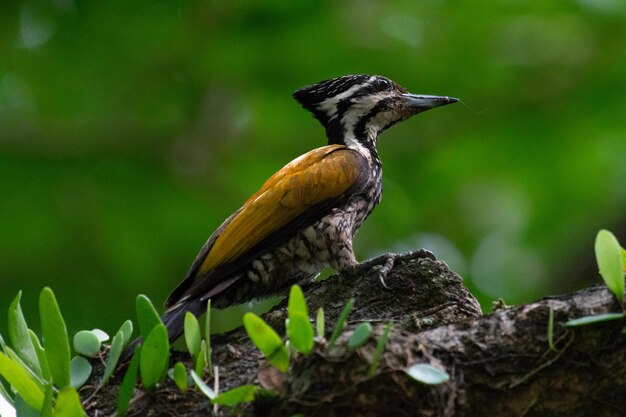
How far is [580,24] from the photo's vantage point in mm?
6719

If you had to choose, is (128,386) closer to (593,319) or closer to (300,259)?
(593,319)

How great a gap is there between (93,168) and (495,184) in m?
2.88

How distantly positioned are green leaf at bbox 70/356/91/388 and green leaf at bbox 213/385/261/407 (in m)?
0.79

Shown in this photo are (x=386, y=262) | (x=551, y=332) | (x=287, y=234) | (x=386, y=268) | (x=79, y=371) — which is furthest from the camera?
(x=287, y=234)

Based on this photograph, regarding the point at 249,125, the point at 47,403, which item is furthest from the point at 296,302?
the point at 249,125

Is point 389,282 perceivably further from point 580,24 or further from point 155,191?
point 580,24

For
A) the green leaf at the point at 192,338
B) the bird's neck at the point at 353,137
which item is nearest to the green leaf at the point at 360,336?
the green leaf at the point at 192,338

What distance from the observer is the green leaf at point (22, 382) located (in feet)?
9.89

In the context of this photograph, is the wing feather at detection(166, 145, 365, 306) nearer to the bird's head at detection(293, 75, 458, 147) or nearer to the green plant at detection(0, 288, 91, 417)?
the bird's head at detection(293, 75, 458, 147)

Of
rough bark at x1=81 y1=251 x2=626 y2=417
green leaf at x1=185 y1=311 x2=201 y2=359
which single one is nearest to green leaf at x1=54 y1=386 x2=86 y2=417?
rough bark at x1=81 y1=251 x2=626 y2=417

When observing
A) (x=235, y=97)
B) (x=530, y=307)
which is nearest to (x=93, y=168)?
(x=235, y=97)

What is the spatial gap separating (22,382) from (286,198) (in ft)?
6.67

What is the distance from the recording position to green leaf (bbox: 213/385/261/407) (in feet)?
9.43

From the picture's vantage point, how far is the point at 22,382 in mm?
3049
